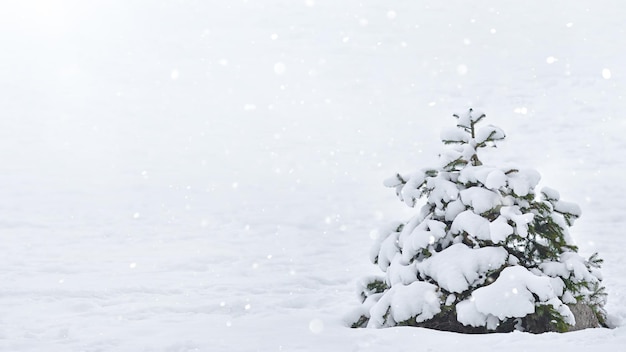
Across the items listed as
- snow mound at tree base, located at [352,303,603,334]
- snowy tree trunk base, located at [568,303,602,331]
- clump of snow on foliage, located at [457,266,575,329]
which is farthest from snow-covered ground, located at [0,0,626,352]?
snowy tree trunk base, located at [568,303,602,331]

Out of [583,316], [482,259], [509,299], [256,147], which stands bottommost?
[583,316]

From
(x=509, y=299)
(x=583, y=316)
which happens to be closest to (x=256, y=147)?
(x=583, y=316)

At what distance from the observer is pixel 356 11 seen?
31453 millimetres

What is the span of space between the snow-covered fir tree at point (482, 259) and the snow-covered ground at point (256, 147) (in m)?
0.27

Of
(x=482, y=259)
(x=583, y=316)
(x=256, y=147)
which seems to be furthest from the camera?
(x=256, y=147)

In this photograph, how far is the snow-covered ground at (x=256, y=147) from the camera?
659 centimetres

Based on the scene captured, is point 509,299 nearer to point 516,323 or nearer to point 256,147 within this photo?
point 516,323

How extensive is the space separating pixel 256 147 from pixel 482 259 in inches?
497

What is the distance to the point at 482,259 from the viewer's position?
5.00 metres

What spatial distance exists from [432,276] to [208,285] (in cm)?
357

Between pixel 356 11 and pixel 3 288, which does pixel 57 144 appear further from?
pixel 356 11

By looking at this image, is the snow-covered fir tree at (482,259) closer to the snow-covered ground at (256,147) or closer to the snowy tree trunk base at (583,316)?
the snowy tree trunk base at (583,316)

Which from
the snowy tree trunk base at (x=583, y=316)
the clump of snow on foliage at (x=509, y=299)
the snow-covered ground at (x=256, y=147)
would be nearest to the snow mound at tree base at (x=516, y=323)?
the snowy tree trunk base at (x=583, y=316)

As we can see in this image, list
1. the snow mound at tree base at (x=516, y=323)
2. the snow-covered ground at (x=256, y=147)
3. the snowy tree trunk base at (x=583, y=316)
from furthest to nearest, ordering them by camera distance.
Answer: the snow-covered ground at (x=256, y=147), the snowy tree trunk base at (x=583, y=316), the snow mound at tree base at (x=516, y=323)
